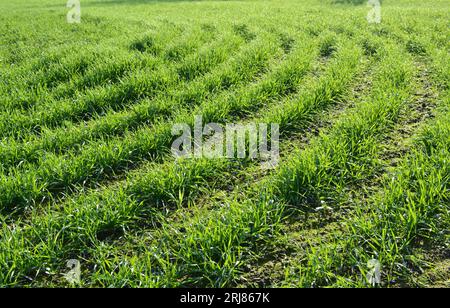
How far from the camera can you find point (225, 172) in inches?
165

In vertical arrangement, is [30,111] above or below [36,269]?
above

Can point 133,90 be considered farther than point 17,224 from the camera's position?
Yes

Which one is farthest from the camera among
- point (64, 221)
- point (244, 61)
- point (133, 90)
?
point (244, 61)

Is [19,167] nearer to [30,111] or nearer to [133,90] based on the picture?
[30,111]

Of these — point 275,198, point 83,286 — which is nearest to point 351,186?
point 275,198

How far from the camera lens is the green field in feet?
10.0

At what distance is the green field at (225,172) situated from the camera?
305 centimetres

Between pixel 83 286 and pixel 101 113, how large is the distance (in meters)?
3.14

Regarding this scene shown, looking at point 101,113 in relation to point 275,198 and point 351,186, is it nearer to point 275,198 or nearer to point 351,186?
point 275,198

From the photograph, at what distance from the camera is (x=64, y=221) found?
3406mm
